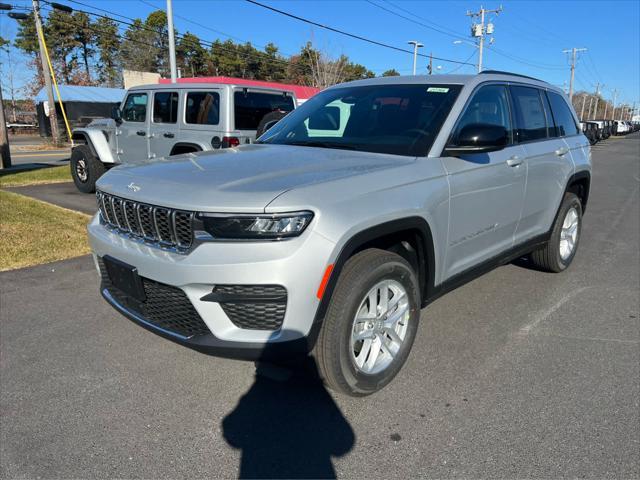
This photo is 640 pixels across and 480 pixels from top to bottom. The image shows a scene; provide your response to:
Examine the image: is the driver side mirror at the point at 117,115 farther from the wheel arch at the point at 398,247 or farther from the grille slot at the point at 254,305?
the grille slot at the point at 254,305

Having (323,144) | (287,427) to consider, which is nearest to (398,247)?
(323,144)

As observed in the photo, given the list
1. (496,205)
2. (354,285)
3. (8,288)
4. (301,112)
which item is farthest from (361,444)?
(8,288)

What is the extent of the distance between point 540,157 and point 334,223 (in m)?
2.71

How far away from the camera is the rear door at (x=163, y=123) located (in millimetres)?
8250

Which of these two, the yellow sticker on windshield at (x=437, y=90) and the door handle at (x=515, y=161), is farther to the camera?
the door handle at (x=515, y=161)

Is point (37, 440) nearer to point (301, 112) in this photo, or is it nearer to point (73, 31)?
point (301, 112)

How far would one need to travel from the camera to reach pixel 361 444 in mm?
2525

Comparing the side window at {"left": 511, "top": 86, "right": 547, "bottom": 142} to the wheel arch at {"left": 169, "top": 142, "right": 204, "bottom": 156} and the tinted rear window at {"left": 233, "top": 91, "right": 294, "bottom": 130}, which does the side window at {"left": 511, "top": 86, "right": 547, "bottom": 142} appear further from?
the wheel arch at {"left": 169, "top": 142, "right": 204, "bottom": 156}

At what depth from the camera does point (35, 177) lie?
12.5 meters

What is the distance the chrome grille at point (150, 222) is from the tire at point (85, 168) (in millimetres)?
7176

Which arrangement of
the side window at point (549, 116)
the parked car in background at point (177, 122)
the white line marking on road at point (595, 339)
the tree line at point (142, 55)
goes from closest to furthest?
the white line marking on road at point (595, 339), the side window at point (549, 116), the parked car in background at point (177, 122), the tree line at point (142, 55)

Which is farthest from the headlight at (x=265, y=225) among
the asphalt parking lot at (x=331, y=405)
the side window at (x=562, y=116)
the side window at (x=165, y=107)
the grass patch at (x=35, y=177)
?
the grass patch at (x=35, y=177)

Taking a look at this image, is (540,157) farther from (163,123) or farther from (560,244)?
(163,123)

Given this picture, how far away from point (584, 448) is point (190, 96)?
736 centimetres
